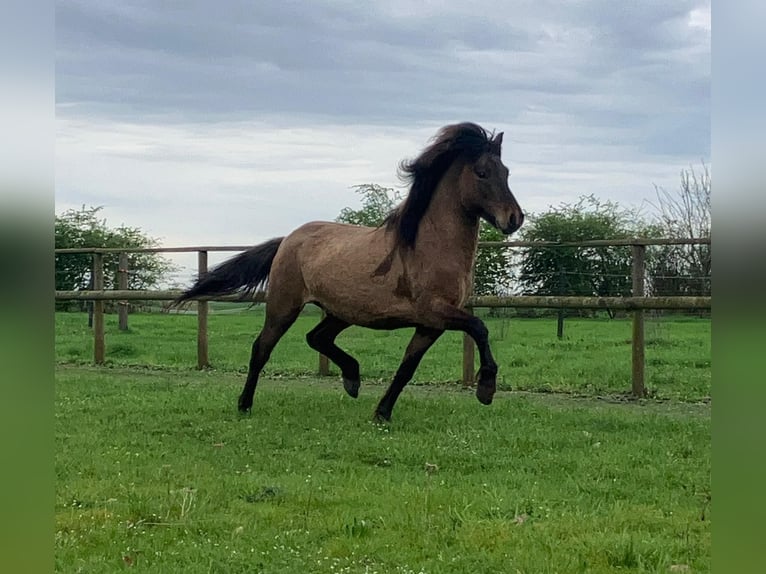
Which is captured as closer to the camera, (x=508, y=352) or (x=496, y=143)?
(x=496, y=143)

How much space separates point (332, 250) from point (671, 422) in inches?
110

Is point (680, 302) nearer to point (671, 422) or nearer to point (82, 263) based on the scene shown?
point (671, 422)

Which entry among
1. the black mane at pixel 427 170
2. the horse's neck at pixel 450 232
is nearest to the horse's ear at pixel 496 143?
the black mane at pixel 427 170

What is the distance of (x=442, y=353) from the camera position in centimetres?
1128

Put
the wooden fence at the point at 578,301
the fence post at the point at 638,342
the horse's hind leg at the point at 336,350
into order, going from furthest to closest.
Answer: the fence post at the point at 638,342, the wooden fence at the point at 578,301, the horse's hind leg at the point at 336,350

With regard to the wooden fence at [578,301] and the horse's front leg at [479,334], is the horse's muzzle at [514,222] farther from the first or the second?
the wooden fence at [578,301]

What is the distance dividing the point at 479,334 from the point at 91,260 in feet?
28.3

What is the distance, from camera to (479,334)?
5.31 meters

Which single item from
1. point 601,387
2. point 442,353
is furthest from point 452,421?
point 442,353

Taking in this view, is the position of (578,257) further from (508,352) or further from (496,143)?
(496,143)

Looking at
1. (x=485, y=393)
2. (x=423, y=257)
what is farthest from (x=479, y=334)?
(x=423, y=257)

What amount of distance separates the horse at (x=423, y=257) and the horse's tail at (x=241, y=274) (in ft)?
2.20

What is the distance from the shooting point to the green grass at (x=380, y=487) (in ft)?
9.78

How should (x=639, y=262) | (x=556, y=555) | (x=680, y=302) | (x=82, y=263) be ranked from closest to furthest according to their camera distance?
(x=556, y=555) → (x=680, y=302) → (x=639, y=262) → (x=82, y=263)
